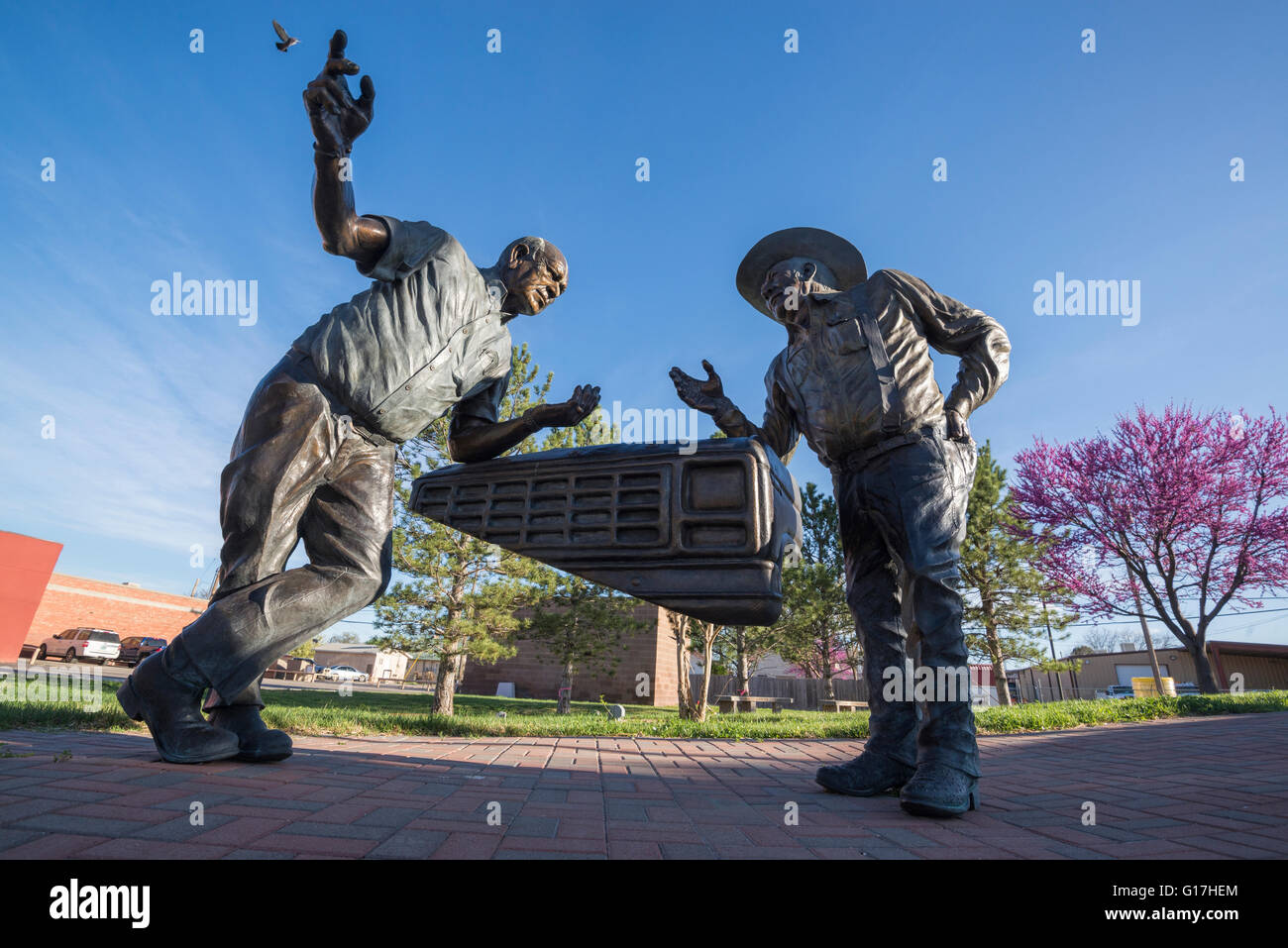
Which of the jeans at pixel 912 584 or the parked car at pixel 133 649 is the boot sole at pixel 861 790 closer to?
the jeans at pixel 912 584

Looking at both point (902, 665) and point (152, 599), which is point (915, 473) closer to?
point (902, 665)

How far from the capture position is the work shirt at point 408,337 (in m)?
2.27

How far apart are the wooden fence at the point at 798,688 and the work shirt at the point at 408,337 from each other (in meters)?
14.2

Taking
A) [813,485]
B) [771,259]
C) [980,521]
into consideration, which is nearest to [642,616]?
[813,485]

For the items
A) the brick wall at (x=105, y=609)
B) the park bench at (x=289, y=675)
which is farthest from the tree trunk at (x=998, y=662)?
the park bench at (x=289, y=675)

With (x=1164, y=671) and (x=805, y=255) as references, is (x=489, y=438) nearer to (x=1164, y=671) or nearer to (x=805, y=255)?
(x=805, y=255)

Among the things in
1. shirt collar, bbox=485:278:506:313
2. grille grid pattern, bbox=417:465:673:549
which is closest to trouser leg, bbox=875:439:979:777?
grille grid pattern, bbox=417:465:673:549

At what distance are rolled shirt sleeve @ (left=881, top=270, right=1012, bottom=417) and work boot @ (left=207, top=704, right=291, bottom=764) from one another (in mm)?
3086

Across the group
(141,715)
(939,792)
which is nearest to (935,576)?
(939,792)

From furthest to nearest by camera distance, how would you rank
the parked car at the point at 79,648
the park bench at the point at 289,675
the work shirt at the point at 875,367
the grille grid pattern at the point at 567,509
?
the park bench at the point at 289,675 < the parked car at the point at 79,648 < the work shirt at the point at 875,367 < the grille grid pattern at the point at 567,509

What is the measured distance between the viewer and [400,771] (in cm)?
235

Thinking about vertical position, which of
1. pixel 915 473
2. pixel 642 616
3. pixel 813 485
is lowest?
pixel 642 616

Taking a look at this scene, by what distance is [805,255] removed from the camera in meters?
3.03
